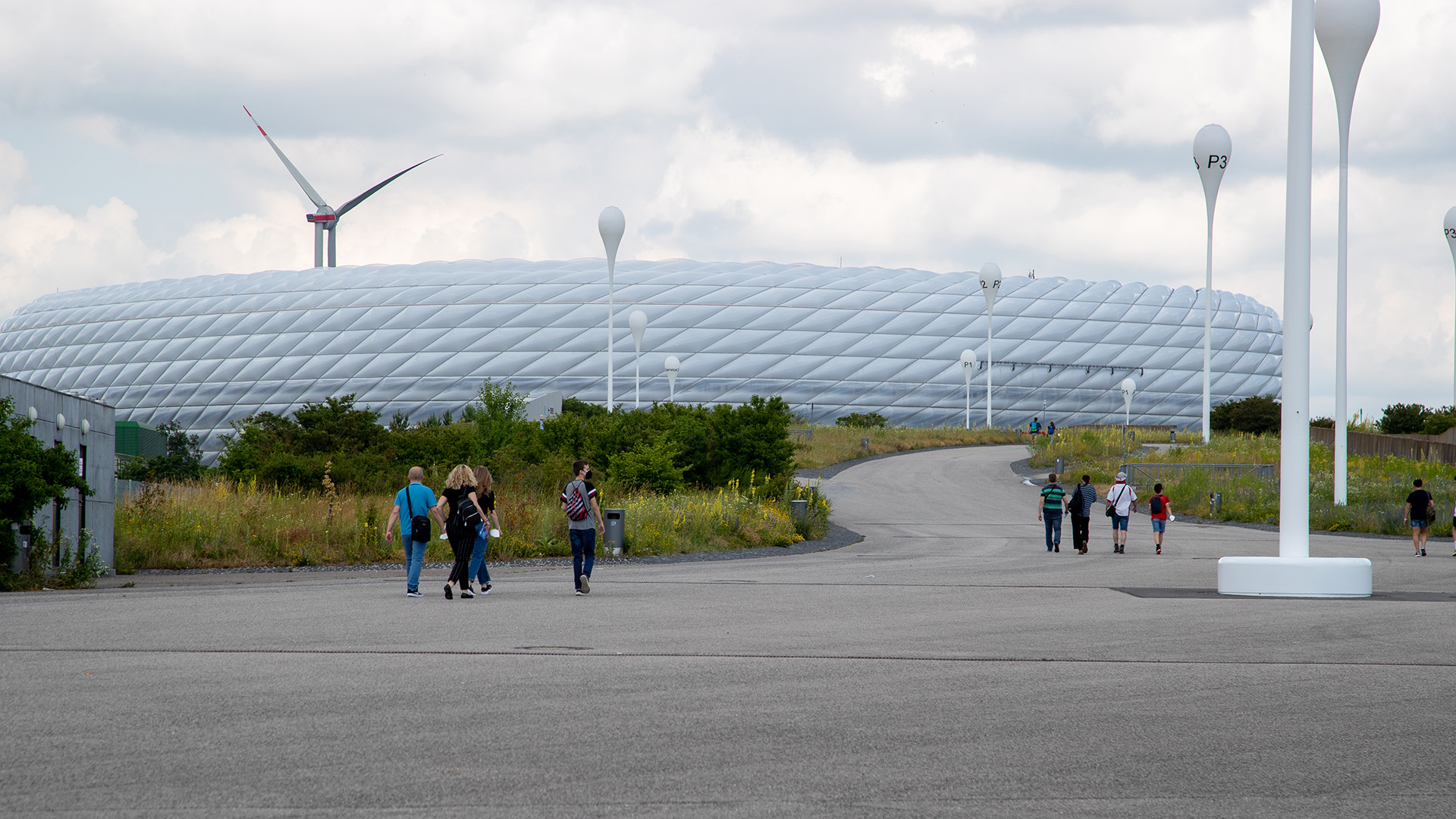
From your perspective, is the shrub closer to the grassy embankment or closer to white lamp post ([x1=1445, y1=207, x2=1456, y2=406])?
the grassy embankment

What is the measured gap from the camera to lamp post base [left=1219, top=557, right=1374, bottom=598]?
40.9 feet

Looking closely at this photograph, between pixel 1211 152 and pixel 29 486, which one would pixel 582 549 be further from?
pixel 1211 152

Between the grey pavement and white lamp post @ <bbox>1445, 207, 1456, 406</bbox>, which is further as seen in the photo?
white lamp post @ <bbox>1445, 207, 1456, 406</bbox>

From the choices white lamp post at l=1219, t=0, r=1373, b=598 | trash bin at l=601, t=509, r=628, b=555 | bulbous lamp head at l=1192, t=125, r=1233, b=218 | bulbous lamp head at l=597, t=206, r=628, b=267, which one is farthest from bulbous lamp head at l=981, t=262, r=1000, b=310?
white lamp post at l=1219, t=0, r=1373, b=598

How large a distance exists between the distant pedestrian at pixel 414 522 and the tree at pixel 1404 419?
44.1 m

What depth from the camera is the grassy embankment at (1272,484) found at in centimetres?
2605

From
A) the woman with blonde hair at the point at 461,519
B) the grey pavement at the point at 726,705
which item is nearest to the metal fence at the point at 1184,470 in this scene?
the grey pavement at the point at 726,705

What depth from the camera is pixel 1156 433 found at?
55719mm

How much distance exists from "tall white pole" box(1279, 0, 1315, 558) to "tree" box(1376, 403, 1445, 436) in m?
39.1

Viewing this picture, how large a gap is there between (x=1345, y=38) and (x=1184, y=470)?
19483 mm

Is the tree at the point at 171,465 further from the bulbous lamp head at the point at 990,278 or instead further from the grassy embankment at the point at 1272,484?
the bulbous lamp head at the point at 990,278

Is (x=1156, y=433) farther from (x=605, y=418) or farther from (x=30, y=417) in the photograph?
(x=30, y=417)

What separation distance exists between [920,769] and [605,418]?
26.6m

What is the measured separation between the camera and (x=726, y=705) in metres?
6.47
